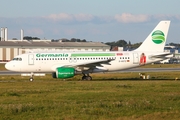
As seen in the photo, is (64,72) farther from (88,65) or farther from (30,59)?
(30,59)

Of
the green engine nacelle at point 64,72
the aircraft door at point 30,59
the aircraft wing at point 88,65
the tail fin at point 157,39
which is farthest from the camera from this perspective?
the tail fin at point 157,39

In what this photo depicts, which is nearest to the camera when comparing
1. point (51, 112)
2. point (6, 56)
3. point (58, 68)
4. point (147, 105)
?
point (51, 112)

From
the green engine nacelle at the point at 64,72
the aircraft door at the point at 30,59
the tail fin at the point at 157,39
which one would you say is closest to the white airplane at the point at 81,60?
the aircraft door at the point at 30,59

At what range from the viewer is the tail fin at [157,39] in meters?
49.3

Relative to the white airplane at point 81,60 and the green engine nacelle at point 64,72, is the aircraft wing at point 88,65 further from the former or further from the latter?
the green engine nacelle at point 64,72

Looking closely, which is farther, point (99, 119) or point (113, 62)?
point (113, 62)

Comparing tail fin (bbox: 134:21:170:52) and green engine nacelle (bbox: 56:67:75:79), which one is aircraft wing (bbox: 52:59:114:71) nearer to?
green engine nacelle (bbox: 56:67:75:79)

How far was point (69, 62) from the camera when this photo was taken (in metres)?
47.6

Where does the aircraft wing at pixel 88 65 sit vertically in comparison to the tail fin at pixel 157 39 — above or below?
below

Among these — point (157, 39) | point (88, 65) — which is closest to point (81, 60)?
point (88, 65)

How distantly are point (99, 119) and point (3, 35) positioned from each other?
13608 centimetres

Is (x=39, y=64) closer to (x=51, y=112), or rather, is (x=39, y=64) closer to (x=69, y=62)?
(x=69, y=62)

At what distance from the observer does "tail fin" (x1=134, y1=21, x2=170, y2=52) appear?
49281mm

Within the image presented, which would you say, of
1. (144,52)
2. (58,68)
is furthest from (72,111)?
(144,52)
